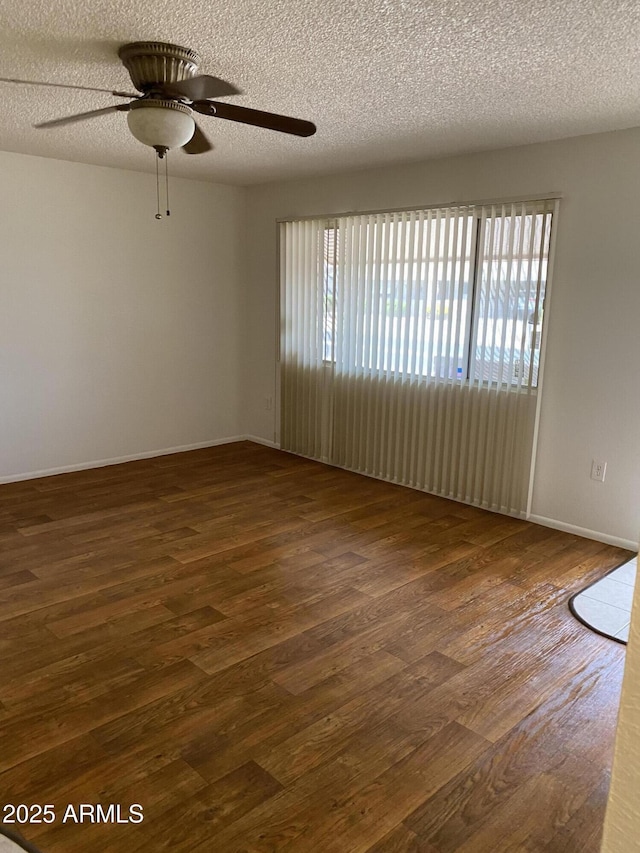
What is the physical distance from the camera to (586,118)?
3.29m

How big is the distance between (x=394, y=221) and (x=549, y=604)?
9.29 ft

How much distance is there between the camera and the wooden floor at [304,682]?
5.94ft

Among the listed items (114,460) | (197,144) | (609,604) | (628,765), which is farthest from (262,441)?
(628,765)

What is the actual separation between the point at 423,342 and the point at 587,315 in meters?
1.15

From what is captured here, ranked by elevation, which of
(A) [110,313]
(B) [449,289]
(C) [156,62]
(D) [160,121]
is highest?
(C) [156,62]

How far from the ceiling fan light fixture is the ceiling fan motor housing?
0.11 m

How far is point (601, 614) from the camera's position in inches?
117

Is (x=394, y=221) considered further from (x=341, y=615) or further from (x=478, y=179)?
(x=341, y=615)

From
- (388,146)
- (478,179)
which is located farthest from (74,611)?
(478,179)

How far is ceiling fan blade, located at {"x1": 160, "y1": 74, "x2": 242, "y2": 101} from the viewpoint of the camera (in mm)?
2379

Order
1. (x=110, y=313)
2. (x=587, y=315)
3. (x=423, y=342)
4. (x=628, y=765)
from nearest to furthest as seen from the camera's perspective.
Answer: (x=628, y=765), (x=587, y=315), (x=423, y=342), (x=110, y=313)

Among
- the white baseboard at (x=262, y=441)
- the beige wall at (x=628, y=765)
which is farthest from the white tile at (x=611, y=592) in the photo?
the white baseboard at (x=262, y=441)

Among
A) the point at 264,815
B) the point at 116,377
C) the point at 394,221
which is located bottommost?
the point at 264,815

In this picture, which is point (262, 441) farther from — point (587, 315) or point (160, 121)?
point (160, 121)
